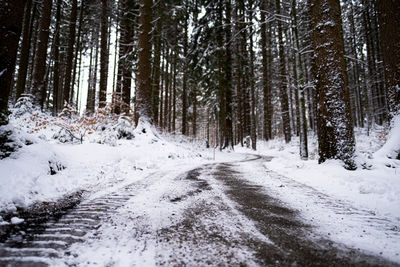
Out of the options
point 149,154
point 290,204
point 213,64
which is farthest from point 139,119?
point 213,64

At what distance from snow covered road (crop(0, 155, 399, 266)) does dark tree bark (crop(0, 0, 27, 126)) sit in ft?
7.07

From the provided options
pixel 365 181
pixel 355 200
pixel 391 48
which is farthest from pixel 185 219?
pixel 391 48

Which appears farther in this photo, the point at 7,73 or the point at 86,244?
the point at 7,73

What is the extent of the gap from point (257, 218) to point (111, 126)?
7.12 m

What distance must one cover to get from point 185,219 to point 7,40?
3674 millimetres

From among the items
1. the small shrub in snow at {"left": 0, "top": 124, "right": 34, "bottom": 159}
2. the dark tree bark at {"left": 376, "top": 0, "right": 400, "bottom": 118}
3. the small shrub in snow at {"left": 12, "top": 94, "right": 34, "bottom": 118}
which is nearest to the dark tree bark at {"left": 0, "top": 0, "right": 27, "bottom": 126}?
the small shrub in snow at {"left": 0, "top": 124, "right": 34, "bottom": 159}

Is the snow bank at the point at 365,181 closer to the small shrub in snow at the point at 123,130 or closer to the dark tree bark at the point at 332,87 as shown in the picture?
the dark tree bark at the point at 332,87

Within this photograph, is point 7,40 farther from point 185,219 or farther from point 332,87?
point 332,87

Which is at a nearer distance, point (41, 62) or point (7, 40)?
point (7, 40)

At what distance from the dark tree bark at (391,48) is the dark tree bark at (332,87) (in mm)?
1996

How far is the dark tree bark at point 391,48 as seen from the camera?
5.33m

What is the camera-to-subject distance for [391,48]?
5.47 metres

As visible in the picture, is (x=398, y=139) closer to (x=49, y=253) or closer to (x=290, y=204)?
(x=290, y=204)

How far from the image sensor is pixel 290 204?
2445 mm
